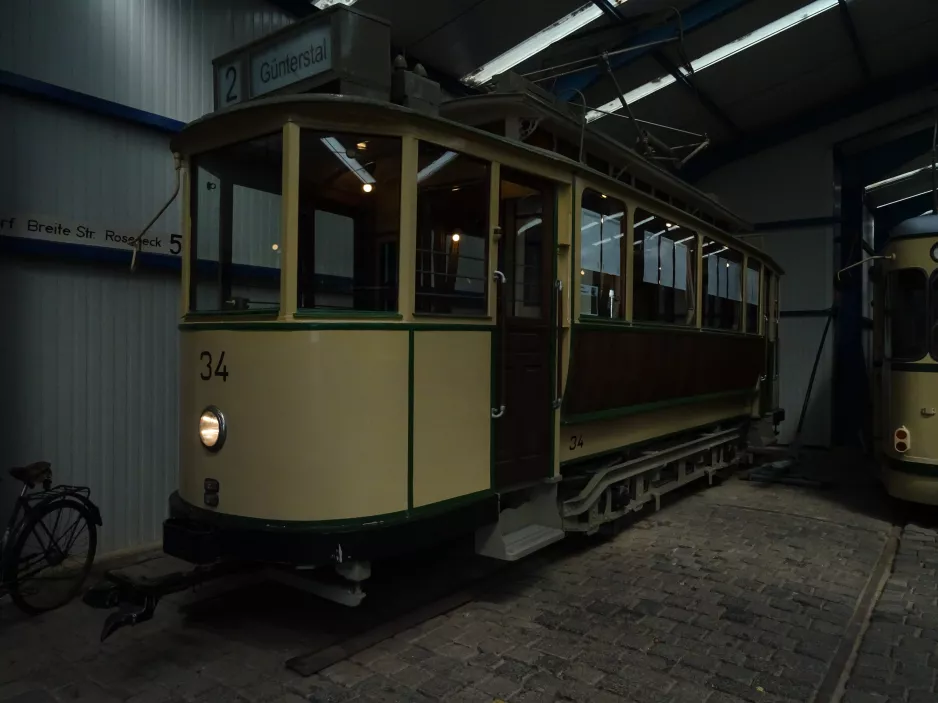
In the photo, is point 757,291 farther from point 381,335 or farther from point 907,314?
point 381,335

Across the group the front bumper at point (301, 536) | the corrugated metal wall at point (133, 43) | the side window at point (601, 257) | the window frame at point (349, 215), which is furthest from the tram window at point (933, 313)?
the corrugated metal wall at point (133, 43)

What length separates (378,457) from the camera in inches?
140

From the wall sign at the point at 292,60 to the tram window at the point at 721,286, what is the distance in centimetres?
459

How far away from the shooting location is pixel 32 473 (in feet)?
14.5

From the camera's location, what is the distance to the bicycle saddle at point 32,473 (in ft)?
14.3

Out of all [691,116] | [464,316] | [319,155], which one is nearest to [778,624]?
[464,316]

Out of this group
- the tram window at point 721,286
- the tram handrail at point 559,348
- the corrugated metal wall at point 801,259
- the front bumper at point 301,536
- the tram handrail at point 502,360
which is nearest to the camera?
the front bumper at point 301,536

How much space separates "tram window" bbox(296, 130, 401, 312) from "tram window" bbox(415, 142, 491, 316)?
0.49 feet

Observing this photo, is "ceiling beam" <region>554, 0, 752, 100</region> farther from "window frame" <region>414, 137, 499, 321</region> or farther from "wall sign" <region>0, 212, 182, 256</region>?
"wall sign" <region>0, 212, 182, 256</region>

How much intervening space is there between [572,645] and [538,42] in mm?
6511

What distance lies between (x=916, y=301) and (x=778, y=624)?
406 centimetres

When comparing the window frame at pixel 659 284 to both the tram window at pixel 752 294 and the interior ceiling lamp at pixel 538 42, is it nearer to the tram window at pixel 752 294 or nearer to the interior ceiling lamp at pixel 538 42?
the tram window at pixel 752 294

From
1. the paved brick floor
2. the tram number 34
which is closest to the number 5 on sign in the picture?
the tram number 34

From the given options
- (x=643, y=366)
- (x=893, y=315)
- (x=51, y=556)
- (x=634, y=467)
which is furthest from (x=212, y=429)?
(x=893, y=315)
